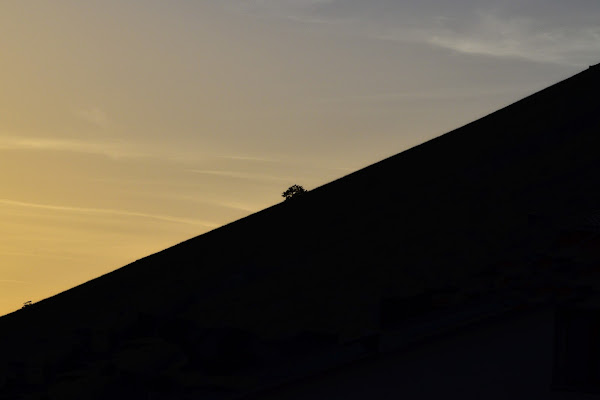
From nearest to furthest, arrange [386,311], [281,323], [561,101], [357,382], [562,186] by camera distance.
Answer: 1. [357,382]
2. [386,311]
3. [281,323]
4. [562,186]
5. [561,101]

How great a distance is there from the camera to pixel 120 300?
820 inches

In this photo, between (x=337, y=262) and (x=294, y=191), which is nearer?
(x=337, y=262)

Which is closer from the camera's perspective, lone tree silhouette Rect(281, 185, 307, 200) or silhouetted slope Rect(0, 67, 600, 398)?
silhouetted slope Rect(0, 67, 600, 398)

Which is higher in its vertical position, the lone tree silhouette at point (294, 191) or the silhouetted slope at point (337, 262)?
the lone tree silhouette at point (294, 191)

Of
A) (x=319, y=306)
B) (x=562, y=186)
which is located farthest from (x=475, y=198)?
(x=319, y=306)

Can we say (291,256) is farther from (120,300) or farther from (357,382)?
(357,382)

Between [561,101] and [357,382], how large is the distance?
11.8 meters

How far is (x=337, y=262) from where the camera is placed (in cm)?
1847

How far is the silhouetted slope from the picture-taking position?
15336mm

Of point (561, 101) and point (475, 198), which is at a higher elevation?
point (561, 101)

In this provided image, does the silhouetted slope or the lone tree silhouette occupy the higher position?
the lone tree silhouette

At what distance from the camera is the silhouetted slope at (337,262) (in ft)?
50.3

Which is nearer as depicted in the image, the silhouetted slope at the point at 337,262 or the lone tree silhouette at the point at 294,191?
the silhouetted slope at the point at 337,262

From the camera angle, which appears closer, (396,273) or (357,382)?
(357,382)
